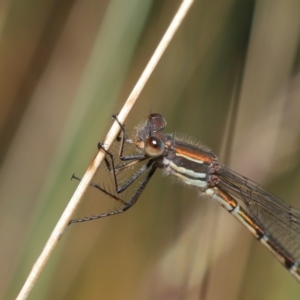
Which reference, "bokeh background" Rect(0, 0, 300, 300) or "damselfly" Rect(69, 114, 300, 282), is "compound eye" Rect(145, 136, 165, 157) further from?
"bokeh background" Rect(0, 0, 300, 300)

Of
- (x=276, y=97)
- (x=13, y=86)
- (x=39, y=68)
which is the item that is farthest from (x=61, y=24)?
(x=276, y=97)

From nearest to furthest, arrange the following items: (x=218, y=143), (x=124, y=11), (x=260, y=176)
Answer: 1. (x=124, y=11)
2. (x=260, y=176)
3. (x=218, y=143)

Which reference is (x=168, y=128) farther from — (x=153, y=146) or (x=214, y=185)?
(x=153, y=146)

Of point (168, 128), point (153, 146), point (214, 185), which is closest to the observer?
point (153, 146)

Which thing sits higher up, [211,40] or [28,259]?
[211,40]

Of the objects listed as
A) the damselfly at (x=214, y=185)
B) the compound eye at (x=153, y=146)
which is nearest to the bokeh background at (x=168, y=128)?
the damselfly at (x=214, y=185)

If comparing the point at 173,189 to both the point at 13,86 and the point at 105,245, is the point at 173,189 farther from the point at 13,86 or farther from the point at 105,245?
the point at 13,86

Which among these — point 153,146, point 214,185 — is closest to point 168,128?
point 214,185
